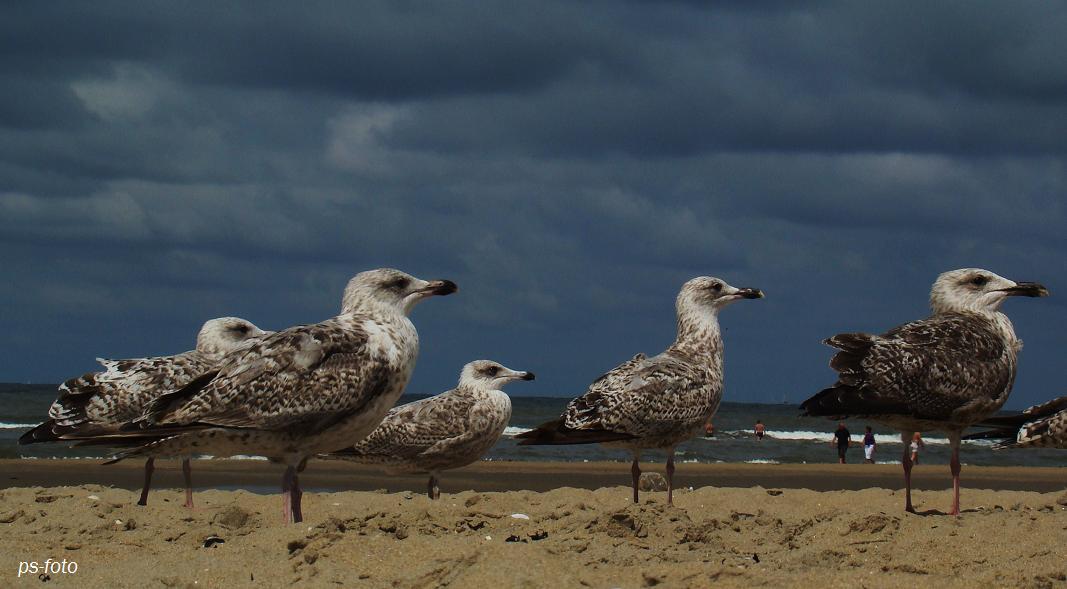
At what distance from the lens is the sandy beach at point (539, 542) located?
564 centimetres

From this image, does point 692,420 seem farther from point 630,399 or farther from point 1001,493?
point 1001,493

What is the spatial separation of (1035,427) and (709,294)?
335 cm

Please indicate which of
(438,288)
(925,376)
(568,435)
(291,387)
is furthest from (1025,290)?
(291,387)

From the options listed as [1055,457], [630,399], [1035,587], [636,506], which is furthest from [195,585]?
[1055,457]

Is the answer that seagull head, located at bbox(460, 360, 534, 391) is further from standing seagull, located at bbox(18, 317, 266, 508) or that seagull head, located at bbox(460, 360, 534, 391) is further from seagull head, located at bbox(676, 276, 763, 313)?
standing seagull, located at bbox(18, 317, 266, 508)

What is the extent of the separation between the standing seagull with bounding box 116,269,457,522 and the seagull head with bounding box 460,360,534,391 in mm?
5397

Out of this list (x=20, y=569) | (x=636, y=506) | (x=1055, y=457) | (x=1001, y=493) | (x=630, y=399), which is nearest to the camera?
(x=20, y=569)

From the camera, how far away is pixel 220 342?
1204 centimetres

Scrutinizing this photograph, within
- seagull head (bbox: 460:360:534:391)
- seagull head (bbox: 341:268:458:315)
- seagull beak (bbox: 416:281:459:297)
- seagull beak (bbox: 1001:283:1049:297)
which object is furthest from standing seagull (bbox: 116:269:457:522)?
seagull beak (bbox: 1001:283:1049:297)

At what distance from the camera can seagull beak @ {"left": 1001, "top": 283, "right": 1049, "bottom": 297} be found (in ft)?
36.6

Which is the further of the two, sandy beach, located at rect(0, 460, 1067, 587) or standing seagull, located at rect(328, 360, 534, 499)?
standing seagull, located at rect(328, 360, 534, 499)

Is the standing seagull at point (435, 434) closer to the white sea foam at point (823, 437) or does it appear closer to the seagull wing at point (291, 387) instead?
the seagull wing at point (291, 387)

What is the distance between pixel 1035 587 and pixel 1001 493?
9.32 meters

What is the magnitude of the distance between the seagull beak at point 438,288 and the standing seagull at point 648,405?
2.55 metres
